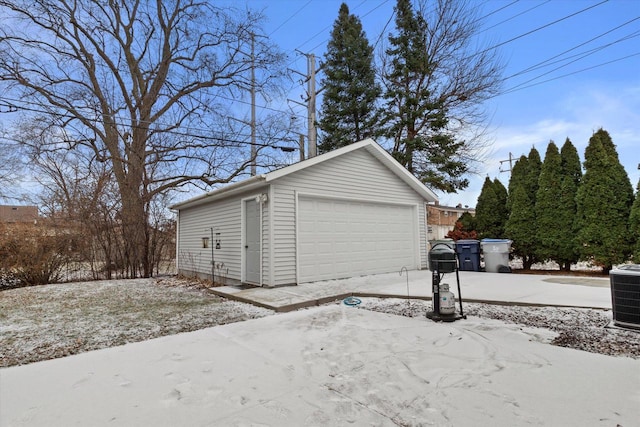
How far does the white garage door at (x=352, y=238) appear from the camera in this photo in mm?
7734

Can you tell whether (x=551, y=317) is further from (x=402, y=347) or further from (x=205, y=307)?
(x=205, y=307)

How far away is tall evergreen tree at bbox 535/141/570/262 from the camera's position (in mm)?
9414

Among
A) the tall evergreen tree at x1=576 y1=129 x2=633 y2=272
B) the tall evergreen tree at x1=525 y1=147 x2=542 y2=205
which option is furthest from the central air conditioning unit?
the tall evergreen tree at x1=525 y1=147 x2=542 y2=205

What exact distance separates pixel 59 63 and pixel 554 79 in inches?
737

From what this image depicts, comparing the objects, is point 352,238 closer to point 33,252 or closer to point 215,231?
point 215,231

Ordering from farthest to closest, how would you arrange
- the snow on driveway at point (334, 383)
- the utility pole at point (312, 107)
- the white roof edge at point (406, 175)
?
the utility pole at point (312, 107) → the white roof edge at point (406, 175) → the snow on driveway at point (334, 383)

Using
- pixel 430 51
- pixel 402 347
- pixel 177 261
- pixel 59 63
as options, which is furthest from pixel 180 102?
pixel 402 347

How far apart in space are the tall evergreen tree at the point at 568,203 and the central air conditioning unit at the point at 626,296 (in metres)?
6.26

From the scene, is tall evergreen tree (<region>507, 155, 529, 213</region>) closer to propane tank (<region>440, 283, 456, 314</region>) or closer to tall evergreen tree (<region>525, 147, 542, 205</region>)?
tall evergreen tree (<region>525, 147, 542, 205</region>)

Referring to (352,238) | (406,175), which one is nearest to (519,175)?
(406,175)

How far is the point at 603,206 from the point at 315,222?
7442mm

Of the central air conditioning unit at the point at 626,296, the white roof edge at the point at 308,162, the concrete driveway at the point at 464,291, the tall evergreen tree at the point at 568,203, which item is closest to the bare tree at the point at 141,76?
the white roof edge at the point at 308,162

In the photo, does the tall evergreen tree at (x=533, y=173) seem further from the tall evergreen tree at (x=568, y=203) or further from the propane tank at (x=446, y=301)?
the propane tank at (x=446, y=301)

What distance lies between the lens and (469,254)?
9.87 m
